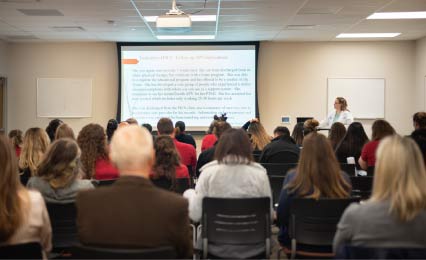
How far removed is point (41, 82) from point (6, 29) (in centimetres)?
195

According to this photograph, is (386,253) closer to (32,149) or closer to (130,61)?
(32,149)

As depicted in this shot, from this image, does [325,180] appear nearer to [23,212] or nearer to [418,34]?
[23,212]

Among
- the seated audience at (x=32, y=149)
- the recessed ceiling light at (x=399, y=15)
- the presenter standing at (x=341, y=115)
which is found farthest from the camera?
the presenter standing at (x=341, y=115)

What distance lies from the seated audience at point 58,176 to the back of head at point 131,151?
3.35 feet

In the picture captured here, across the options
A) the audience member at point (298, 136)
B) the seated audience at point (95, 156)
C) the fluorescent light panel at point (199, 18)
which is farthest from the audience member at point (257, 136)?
the seated audience at point (95, 156)

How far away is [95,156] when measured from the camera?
401 centimetres

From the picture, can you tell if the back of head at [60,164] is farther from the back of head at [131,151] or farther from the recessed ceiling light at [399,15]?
the recessed ceiling light at [399,15]

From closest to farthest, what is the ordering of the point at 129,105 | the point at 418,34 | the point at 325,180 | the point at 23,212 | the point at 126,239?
1. the point at 126,239
2. the point at 23,212
3. the point at 325,180
4. the point at 418,34
5. the point at 129,105

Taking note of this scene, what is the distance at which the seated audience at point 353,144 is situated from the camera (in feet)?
17.5

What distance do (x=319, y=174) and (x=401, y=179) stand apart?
0.83 m

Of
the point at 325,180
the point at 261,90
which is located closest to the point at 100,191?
the point at 325,180

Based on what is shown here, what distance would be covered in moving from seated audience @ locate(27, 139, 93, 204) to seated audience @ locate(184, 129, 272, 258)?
0.79m

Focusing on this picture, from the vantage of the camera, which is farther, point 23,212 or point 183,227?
point 23,212

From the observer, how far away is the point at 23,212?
2225 mm
